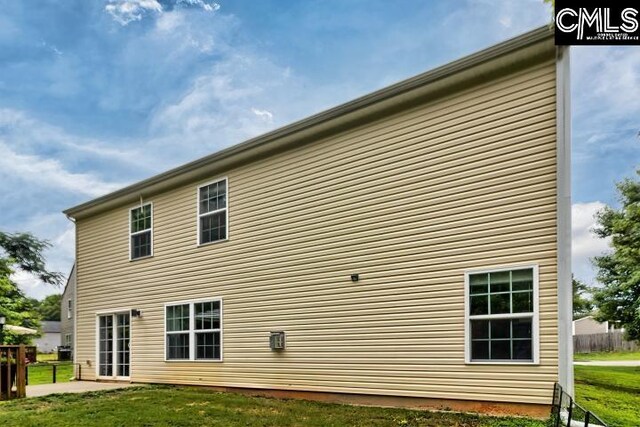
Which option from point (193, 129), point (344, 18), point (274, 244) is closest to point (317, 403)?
point (274, 244)

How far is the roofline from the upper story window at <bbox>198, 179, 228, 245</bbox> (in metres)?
0.54

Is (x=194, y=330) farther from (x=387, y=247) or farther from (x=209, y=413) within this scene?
(x=387, y=247)

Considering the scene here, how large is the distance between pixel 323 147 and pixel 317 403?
4.47 metres

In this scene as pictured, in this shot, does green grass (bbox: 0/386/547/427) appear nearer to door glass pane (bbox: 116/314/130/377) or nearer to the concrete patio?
the concrete patio

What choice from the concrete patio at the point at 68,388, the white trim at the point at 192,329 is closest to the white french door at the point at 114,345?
the concrete patio at the point at 68,388

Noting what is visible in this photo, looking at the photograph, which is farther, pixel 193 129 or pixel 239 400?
pixel 193 129

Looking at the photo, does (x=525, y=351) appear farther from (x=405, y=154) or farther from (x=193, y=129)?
(x=193, y=129)

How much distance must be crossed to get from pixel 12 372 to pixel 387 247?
8070 millimetres

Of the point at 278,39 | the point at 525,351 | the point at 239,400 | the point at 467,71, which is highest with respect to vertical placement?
the point at 278,39

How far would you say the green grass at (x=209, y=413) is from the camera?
23.0 feet

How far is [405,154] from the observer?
858 centimetres

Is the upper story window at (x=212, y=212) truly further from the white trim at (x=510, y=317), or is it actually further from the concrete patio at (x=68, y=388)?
the white trim at (x=510, y=317)

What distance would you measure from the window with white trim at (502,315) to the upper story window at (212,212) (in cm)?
588

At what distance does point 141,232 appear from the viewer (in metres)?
13.7
